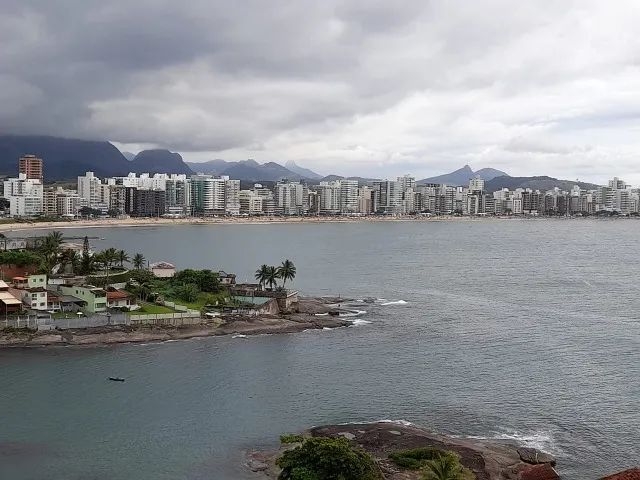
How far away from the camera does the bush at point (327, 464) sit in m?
20.4

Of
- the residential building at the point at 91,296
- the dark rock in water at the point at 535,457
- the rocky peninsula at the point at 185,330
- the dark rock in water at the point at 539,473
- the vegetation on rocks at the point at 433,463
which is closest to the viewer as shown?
the vegetation on rocks at the point at 433,463

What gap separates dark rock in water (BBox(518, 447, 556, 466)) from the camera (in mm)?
23453

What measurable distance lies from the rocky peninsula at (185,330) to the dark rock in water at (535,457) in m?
21.1

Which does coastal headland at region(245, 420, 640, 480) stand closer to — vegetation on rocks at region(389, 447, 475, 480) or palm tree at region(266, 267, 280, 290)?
vegetation on rocks at region(389, 447, 475, 480)

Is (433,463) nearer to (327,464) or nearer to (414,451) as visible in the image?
(327,464)

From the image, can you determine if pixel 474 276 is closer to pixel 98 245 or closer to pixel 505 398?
pixel 505 398

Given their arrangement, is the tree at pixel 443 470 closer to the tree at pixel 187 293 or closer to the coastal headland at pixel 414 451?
the coastal headland at pixel 414 451

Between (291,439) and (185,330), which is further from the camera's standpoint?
(185,330)

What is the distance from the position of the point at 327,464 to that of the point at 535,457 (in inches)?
302

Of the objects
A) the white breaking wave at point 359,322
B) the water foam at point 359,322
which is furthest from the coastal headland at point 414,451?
the white breaking wave at point 359,322

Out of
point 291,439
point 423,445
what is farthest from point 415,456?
point 291,439

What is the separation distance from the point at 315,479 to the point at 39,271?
37395 mm

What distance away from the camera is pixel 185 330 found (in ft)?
135

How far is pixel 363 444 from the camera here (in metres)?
24.5
